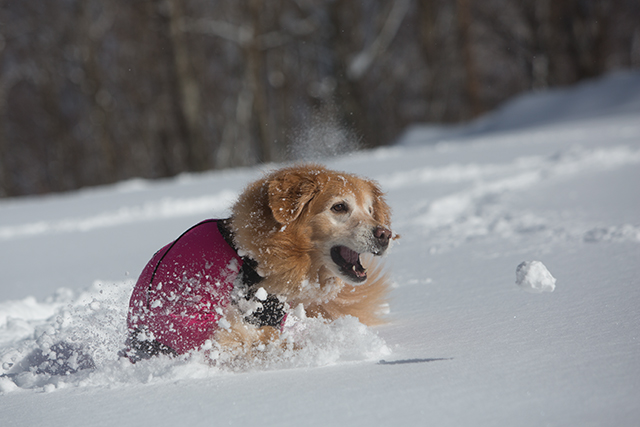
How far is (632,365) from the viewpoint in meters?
1.83

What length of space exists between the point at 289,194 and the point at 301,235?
20 centimetres

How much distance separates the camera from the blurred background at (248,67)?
17234 mm

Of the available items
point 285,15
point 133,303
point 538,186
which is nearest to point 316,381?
point 133,303

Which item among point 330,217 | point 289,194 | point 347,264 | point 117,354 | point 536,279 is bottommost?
point 117,354

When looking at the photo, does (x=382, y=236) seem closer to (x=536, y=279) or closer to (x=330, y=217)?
(x=330, y=217)

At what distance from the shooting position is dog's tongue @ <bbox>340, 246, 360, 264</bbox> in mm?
2738

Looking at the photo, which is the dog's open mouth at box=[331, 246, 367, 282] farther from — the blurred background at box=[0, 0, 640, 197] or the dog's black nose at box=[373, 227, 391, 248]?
the blurred background at box=[0, 0, 640, 197]

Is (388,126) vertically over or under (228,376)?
under

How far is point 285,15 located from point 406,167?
583 inches

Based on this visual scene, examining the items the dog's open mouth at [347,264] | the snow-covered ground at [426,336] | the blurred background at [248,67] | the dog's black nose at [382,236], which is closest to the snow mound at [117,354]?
the snow-covered ground at [426,336]

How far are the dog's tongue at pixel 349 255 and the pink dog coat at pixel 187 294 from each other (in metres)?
0.50

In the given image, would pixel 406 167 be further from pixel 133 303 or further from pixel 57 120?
pixel 57 120

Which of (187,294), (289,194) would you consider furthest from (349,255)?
(187,294)

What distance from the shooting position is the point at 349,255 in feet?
9.09
